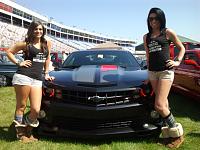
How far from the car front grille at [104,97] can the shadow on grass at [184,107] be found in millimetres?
2399

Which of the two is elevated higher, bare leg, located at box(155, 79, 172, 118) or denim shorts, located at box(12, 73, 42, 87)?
denim shorts, located at box(12, 73, 42, 87)

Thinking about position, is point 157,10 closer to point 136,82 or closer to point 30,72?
point 136,82

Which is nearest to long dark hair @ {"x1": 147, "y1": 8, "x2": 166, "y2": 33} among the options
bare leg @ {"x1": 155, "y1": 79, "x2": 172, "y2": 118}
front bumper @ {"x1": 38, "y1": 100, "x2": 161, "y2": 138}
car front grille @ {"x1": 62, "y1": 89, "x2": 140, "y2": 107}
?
bare leg @ {"x1": 155, "y1": 79, "x2": 172, "y2": 118}

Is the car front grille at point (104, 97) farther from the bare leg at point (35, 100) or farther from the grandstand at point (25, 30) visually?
the grandstand at point (25, 30)

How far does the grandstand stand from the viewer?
53156 millimetres

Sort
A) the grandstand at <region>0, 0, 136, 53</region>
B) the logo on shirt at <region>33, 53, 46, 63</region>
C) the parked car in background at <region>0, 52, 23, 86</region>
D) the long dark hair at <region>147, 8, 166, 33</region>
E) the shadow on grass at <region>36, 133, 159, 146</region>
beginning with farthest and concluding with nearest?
1. the grandstand at <region>0, 0, 136, 53</region>
2. the parked car in background at <region>0, 52, 23, 86</region>
3. the shadow on grass at <region>36, 133, 159, 146</region>
4. the logo on shirt at <region>33, 53, 46, 63</region>
5. the long dark hair at <region>147, 8, 166, 33</region>

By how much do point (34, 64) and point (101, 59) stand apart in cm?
189

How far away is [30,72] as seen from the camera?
166 inches

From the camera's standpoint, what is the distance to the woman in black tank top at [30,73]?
13.8 feet

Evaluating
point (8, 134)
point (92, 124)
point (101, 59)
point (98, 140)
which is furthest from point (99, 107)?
point (101, 59)

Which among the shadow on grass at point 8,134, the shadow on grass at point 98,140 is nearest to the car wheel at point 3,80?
the shadow on grass at point 8,134

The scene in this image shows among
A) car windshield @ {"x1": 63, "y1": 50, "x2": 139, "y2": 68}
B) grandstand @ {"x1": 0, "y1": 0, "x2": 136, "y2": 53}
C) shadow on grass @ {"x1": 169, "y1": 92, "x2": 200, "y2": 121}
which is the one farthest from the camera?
grandstand @ {"x1": 0, "y1": 0, "x2": 136, "y2": 53}

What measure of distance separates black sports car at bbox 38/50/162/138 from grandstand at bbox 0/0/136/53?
17.0 metres

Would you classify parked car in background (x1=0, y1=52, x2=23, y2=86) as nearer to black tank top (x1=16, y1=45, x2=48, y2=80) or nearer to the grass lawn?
the grass lawn
